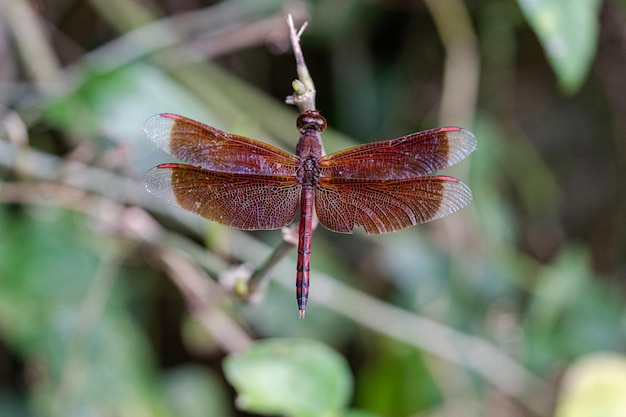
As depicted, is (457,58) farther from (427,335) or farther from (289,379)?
(289,379)

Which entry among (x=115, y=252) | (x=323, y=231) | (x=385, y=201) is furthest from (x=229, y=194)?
(x=323, y=231)

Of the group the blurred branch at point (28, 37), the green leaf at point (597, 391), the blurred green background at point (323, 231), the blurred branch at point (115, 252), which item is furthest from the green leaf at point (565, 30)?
the blurred branch at point (28, 37)

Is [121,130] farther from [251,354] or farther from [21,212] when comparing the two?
[251,354]

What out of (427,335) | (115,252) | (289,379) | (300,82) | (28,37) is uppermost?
(28,37)

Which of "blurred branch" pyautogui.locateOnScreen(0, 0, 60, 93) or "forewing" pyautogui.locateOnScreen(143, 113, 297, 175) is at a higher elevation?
"blurred branch" pyautogui.locateOnScreen(0, 0, 60, 93)

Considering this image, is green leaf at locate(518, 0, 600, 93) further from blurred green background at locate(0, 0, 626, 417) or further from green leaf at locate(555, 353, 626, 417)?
green leaf at locate(555, 353, 626, 417)

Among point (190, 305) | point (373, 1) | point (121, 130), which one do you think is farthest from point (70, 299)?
point (373, 1)

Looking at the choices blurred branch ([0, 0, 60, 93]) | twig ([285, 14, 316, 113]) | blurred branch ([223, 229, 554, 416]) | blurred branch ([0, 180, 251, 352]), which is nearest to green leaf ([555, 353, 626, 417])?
blurred branch ([223, 229, 554, 416])
